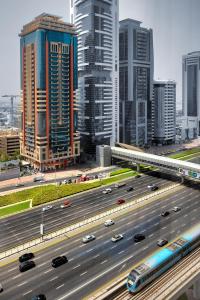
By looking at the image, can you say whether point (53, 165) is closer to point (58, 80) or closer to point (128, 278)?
point (58, 80)

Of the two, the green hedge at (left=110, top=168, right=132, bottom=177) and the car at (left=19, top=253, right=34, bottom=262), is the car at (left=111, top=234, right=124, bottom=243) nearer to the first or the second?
the car at (left=19, top=253, right=34, bottom=262)

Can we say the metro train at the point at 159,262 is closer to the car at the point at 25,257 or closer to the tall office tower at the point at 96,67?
the car at the point at 25,257

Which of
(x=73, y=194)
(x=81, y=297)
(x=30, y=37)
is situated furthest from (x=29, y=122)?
(x=81, y=297)

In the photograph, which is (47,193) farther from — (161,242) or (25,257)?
(161,242)

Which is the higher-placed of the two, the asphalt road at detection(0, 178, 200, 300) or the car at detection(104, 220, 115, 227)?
the car at detection(104, 220, 115, 227)

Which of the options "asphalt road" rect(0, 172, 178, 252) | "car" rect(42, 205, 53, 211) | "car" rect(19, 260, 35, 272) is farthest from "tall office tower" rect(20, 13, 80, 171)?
"car" rect(19, 260, 35, 272)

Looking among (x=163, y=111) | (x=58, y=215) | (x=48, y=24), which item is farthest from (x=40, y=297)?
(x=163, y=111)
